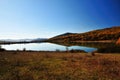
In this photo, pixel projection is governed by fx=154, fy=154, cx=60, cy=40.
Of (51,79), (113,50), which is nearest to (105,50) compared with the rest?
(113,50)

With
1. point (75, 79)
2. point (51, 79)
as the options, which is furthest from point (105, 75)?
point (51, 79)

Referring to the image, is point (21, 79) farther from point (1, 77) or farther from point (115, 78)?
point (115, 78)

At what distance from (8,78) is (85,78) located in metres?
4.41

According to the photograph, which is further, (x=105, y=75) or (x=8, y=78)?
(x=105, y=75)

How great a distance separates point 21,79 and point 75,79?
3020 mm

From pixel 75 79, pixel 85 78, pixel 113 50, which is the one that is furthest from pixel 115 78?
pixel 113 50

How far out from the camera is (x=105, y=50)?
26516mm

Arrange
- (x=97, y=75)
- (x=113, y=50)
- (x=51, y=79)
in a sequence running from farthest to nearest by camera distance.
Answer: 1. (x=113, y=50)
2. (x=97, y=75)
3. (x=51, y=79)

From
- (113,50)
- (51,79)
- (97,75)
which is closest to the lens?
(51,79)

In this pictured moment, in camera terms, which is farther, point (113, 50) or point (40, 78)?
point (113, 50)

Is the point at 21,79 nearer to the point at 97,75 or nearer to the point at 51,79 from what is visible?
the point at 51,79

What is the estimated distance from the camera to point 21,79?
8609 mm

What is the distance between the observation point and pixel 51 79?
8.59 meters

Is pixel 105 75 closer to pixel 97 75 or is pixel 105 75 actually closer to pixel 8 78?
pixel 97 75
